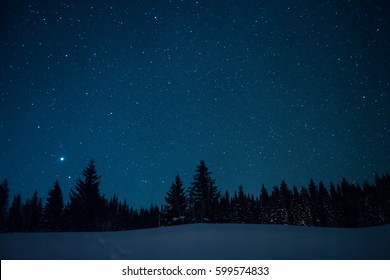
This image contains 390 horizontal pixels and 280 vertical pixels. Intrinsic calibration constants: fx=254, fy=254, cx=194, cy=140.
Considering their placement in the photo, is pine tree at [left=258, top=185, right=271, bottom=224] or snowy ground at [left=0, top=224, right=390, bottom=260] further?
pine tree at [left=258, top=185, right=271, bottom=224]

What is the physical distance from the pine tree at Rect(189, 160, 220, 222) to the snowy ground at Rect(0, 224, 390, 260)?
30.3 metres

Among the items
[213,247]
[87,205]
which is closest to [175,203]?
[87,205]

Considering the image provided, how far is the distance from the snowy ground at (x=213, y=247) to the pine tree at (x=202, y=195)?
30.3 metres

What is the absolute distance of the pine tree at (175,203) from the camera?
36.4 m

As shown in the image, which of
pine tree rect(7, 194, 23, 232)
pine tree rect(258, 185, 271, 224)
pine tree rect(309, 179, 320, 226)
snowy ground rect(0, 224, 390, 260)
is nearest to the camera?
snowy ground rect(0, 224, 390, 260)

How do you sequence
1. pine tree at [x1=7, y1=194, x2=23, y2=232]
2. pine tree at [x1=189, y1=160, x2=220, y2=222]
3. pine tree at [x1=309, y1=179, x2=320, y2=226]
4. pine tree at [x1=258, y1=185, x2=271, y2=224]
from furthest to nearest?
1. pine tree at [x1=258, y1=185, x2=271, y2=224]
2. pine tree at [x1=7, y1=194, x2=23, y2=232]
3. pine tree at [x1=309, y1=179, x2=320, y2=226]
4. pine tree at [x1=189, y1=160, x2=220, y2=222]

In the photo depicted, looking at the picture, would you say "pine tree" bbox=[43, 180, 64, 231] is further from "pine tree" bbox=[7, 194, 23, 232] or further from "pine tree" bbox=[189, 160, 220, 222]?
"pine tree" bbox=[7, 194, 23, 232]

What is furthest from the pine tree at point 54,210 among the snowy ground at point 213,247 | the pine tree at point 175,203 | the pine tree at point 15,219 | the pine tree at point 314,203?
the pine tree at point 314,203

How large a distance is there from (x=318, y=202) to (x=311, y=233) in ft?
180

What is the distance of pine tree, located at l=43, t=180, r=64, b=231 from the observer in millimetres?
36406

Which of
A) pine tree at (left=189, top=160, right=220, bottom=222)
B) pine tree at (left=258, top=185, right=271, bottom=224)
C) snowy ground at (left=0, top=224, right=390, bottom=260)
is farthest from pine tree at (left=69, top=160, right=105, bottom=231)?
pine tree at (left=258, top=185, right=271, bottom=224)

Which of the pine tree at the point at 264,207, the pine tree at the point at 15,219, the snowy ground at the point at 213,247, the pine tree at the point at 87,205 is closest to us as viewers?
the snowy ground at the point at 213,247

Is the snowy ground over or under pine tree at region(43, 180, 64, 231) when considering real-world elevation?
under

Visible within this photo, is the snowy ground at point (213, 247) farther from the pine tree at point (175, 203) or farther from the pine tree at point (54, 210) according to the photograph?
the pine tree at point (54, 210)
